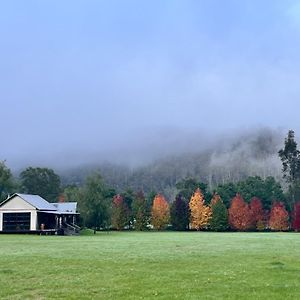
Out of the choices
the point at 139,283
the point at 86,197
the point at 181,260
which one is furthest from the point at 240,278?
the point at 86,197

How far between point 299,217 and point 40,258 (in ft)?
→ 302

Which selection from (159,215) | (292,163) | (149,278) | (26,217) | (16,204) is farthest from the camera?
(292,163)

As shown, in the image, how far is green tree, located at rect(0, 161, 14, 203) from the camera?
115 m

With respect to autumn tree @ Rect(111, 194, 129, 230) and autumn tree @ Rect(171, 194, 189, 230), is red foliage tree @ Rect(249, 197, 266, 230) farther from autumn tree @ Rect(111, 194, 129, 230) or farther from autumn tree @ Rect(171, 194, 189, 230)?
autumn tree @ Rect(111, 194, 129, 230)

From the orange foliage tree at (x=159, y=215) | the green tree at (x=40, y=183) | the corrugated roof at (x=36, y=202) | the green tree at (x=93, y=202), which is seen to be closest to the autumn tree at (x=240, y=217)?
the orange foliage tree at (x=159, y=215)

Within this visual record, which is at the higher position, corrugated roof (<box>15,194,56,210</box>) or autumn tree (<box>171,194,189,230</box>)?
corrugated roof (<box>15,194,56,210</box>)

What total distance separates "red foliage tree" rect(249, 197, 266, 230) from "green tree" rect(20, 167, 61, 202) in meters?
53.3

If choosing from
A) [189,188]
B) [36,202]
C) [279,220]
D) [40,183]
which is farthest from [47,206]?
[189,188]

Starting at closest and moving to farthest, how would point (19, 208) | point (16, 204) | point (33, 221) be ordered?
point (33, 221)
point (19, 208)
point (16, 204)

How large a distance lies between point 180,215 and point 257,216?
56.8 feet

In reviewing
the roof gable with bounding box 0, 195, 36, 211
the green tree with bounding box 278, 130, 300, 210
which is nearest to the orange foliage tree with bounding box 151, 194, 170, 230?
the green tree with bounding box 278, 130, 300, 210

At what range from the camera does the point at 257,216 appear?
11838 centimetres

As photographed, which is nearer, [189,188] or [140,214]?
[140,214]

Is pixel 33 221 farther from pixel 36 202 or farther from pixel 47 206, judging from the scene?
pixel 47 206
